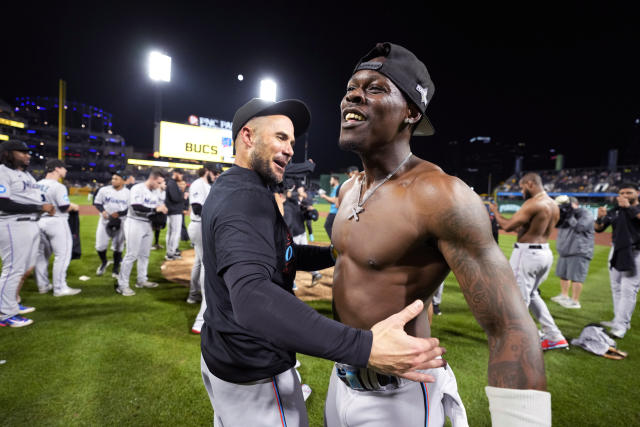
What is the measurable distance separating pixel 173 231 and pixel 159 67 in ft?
70.5

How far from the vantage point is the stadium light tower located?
78.6ft

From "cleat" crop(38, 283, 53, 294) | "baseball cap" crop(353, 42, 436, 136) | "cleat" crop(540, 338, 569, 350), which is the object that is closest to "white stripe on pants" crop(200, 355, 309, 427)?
"baseball cap" crop(353, 42, 436, 136)

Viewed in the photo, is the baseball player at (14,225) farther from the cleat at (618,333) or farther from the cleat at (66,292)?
the cleat at (618,333)

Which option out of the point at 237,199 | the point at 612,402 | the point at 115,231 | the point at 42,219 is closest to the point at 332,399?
the point at 237,199

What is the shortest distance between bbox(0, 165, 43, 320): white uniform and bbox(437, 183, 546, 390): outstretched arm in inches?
226

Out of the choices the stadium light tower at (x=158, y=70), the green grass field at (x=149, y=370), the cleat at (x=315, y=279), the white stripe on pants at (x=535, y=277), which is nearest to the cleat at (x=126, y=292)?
the green grass field at (x=149, y=370)

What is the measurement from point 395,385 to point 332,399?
1.37ft

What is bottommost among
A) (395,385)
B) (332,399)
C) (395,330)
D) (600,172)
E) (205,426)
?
(205,426)

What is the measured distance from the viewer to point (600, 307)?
6289mm

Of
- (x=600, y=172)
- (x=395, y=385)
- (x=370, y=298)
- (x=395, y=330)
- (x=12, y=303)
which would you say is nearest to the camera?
(x=395, y=330)

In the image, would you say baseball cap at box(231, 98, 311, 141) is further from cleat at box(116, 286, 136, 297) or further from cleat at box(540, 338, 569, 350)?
cleat at box(116, 286, 136, 297)

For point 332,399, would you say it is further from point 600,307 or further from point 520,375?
point 600,307

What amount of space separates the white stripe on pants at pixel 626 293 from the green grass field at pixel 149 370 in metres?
0.31

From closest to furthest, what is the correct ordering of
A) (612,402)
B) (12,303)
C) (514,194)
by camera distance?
(612,402), (12,303), (514,194)
